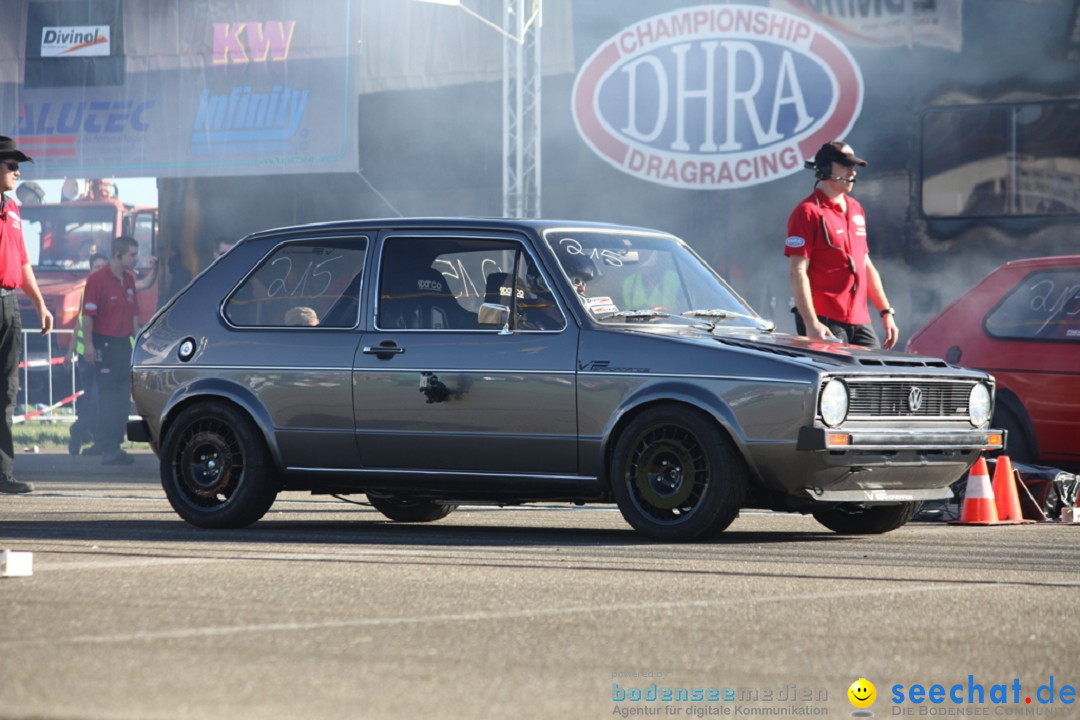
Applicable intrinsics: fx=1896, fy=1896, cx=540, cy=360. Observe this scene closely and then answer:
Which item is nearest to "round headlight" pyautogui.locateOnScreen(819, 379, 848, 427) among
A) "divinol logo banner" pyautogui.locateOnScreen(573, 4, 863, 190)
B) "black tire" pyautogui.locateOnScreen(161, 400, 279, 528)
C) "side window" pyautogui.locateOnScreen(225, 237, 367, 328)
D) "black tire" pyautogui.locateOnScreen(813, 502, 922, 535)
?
"black tire" pyautogui.locateOnScreen(813, 502, 922, 535)

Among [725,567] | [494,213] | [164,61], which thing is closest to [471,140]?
[494,213]

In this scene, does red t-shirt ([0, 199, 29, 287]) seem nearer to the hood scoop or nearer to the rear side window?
the hood scoop

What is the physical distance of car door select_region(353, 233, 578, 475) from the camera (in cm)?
830

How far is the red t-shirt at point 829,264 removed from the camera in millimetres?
10180

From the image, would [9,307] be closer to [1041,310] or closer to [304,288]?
[304,288]

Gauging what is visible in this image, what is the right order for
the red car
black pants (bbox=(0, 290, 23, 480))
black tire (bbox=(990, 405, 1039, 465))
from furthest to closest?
1. black pants (bbox=(0, 290, 23, 480))
2. black tire (bbox=(990, 405, 1039, 465))
3. the red car

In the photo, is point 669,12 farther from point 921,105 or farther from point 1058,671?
point 1058,671

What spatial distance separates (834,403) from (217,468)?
2952 millimetres

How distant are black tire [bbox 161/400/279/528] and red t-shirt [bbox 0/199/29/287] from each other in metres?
2.86

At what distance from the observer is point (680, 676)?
14.5 ft

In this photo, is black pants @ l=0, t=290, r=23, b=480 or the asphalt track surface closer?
the asphalt track surface

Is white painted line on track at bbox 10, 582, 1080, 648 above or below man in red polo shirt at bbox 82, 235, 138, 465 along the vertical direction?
below

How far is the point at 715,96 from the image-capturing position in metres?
17.5

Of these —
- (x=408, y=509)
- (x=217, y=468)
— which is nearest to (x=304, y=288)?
(x=217, y=468)
